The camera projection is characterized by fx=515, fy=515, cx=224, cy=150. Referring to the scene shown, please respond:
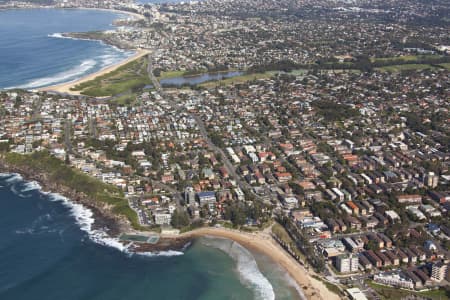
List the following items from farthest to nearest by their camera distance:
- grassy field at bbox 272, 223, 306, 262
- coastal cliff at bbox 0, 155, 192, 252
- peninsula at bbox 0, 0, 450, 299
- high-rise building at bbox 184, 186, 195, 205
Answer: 1. high-rise building at bbox 184, 186, 195, 205
2. coastal cliff at bbox 0, 155, 192, 252
3. peninsula at bbox 0, 0, 450, 299
4. grassy field at bbox 272, 223, 306, 262

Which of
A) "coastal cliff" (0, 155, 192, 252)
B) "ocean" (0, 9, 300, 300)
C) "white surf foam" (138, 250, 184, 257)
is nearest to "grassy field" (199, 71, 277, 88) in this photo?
"coastal cliff" (0, 155, 192, 252)

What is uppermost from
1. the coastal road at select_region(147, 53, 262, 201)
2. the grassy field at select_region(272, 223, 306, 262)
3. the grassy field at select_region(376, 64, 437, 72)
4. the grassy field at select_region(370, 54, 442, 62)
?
the grassy field at select_region(370, 54, 442, 62)

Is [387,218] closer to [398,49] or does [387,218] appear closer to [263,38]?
[398,49]

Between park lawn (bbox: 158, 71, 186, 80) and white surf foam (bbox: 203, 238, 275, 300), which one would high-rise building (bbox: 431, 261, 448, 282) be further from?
park lawn (bbox: 158, 71, 186, 80)

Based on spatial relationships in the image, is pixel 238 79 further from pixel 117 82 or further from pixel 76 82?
pixel 76 82

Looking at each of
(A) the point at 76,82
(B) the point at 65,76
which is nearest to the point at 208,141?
(A) the point at 76,82

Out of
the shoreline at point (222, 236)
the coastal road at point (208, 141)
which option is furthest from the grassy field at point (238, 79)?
the shoreline at point (222, 236)

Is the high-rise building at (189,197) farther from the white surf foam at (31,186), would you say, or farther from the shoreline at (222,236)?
the white surf foam at (31,186)

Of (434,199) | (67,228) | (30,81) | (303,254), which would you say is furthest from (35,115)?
(434,199)
